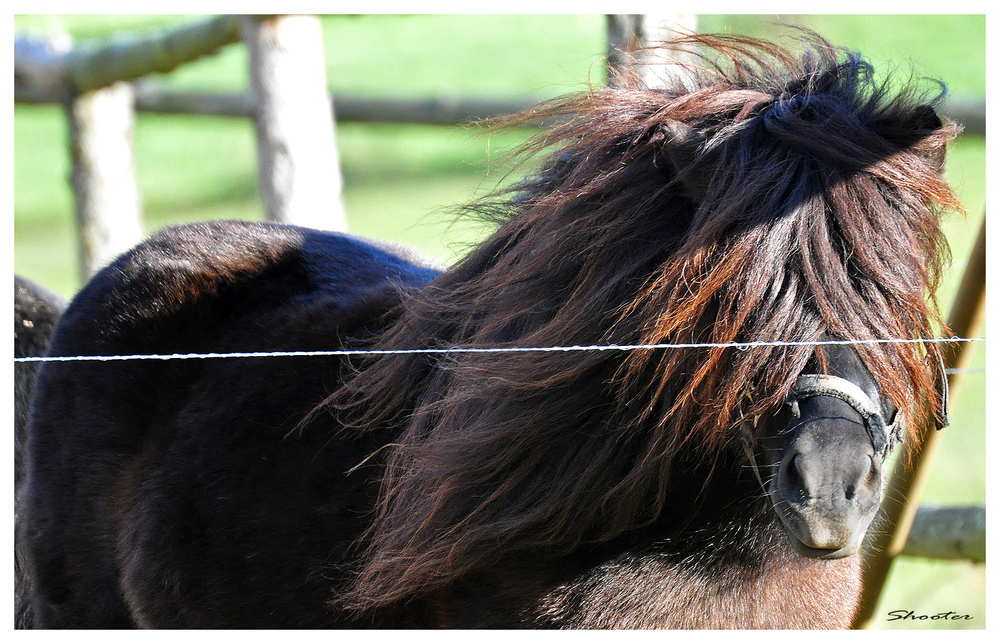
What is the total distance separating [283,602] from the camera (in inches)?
76.2

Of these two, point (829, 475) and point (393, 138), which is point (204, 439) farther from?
point (393, 138)

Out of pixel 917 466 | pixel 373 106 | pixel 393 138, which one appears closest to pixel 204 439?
pixel 917 466

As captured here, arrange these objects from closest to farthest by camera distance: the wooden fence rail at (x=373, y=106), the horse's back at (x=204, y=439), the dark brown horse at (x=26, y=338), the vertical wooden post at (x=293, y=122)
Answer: the horse's back at (x=204, y=439) → the dark brown horse at (x=26, y=338) → the vertical wooden post at (x=293, y=122) → the wooden fence rail at (x=373, y=106)

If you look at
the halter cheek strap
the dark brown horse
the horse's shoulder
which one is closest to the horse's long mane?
the halter cheek strap

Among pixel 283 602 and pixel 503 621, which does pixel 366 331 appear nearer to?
pixel 283 602

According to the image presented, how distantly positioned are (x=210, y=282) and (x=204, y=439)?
504 mm

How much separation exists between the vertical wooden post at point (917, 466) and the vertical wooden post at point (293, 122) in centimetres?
284

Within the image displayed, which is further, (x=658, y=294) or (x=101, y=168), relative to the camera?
(x=101, y=168)

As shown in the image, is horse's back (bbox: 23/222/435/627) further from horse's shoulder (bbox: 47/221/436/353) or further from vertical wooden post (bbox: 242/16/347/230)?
vertical wooden post (bbox: 242/16/347/230)

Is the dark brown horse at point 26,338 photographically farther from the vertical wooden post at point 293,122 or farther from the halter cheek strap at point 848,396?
the halter cheek strap at point 848,396

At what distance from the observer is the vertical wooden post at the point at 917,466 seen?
2438 millimetres

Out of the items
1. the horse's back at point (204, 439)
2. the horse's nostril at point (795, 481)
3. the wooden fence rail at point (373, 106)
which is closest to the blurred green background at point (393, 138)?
A: the wooden fence rail at point (373, 106)

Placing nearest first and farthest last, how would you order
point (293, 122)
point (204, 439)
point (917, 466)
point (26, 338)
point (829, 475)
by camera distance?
point (829, 475) → point (204, 439) → point (917, 466) → point (26, 338) → point (293, 122)

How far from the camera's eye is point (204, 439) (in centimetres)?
216
